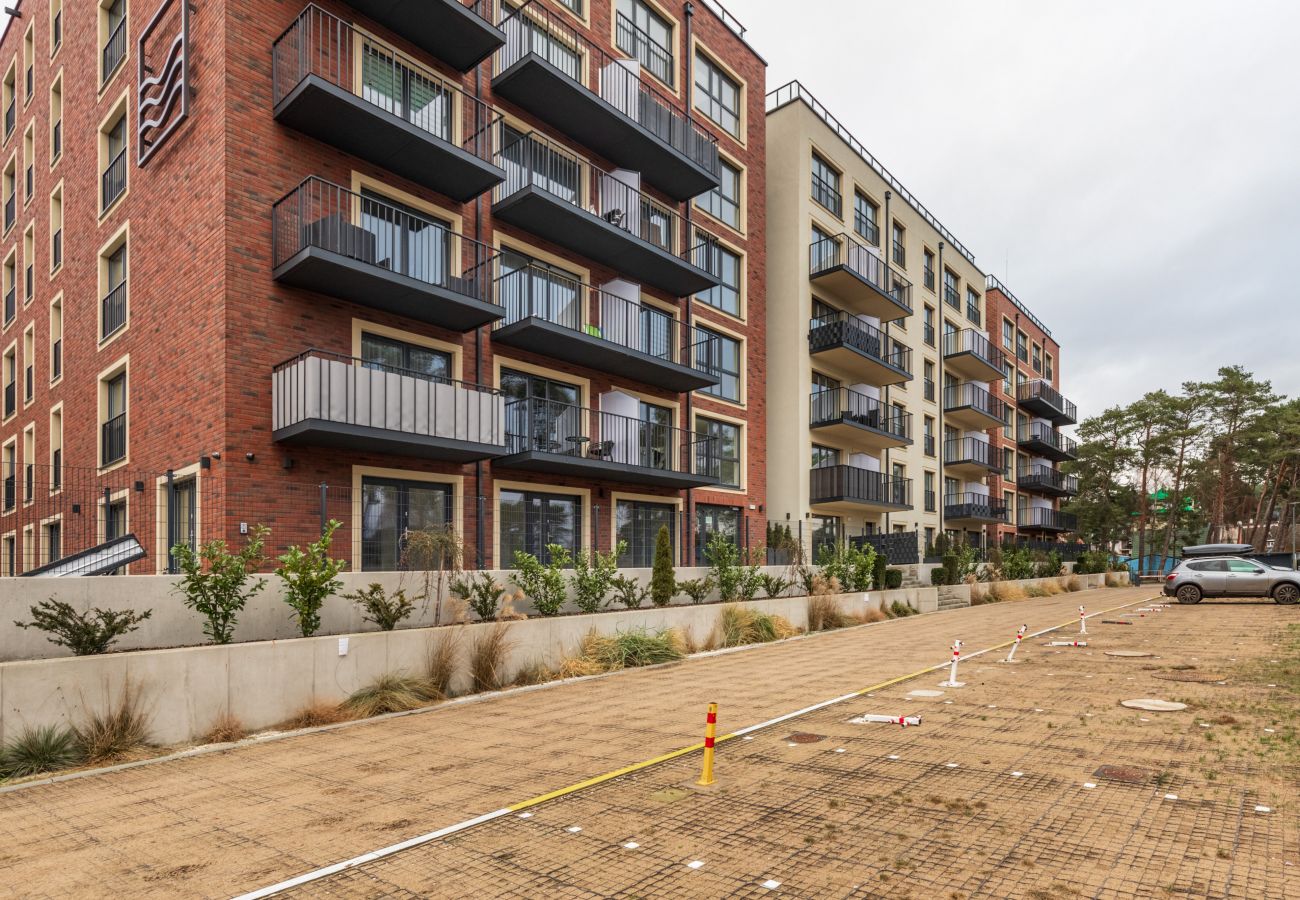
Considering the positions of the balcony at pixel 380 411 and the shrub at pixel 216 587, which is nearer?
the shrub at pixel 216 587

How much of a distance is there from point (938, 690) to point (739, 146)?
20805mm

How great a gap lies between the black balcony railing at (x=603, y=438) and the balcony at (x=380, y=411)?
140cm

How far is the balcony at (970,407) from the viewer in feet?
137

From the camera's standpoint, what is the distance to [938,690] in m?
11.0

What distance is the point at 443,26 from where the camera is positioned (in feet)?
54.7

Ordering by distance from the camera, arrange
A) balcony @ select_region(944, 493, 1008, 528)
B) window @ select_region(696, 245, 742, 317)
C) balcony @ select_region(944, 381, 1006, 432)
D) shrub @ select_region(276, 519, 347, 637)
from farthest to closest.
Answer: balcony @ select_region(944, 381, 1006, 432)
balcony @ select_region(944, 493, 1008, 528)
window @ select_region(696, 245, 742, 317)
shrub @ select_region(276, 519, 347, 637)

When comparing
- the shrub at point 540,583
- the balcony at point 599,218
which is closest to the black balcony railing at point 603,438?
the shrub at point 540,583

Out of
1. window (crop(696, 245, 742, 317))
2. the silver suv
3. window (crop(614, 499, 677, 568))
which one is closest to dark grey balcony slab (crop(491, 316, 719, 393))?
window (crop(614, 499, 677, 568))

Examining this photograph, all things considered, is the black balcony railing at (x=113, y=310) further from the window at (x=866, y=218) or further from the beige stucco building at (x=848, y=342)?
the window at (x=866, y=218)

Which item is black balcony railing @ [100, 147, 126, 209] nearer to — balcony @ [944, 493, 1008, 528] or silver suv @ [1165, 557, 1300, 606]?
silver suv @ [1165, 557, 1300, 606]

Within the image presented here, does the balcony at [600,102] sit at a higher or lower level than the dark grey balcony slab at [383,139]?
higher

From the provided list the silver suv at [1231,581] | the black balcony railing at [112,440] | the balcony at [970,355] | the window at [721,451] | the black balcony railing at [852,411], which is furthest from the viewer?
the balcony at [970,355]

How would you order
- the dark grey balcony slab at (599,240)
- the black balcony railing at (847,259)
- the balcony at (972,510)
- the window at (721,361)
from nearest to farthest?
the dark grey balcony slab at (599,240)
the window at (721,361)
the black balcony railing at (847,259)
the balcony at (972,510)

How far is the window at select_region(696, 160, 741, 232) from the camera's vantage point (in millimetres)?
26094
